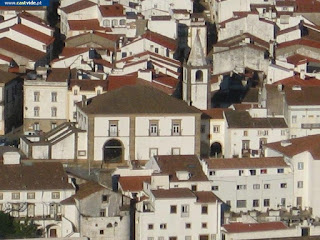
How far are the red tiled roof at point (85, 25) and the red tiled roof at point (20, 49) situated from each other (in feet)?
12.9

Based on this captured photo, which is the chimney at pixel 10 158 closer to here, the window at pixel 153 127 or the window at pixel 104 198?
the window at pixel 104 198

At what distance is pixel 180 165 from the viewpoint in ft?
216

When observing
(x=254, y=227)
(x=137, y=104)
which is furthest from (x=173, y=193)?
(x=137, y=104)

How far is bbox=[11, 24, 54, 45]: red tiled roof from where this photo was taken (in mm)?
85062

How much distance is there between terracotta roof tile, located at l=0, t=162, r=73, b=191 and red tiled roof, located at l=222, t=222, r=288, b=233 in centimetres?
524

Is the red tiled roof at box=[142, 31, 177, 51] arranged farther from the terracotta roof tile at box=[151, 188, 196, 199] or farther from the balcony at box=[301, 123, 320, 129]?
the terracotta roof tile at box=[151, 188, 196, 199]

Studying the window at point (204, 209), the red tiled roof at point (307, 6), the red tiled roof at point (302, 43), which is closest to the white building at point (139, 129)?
the window at point (204, 209)

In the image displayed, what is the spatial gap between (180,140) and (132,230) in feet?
28.7

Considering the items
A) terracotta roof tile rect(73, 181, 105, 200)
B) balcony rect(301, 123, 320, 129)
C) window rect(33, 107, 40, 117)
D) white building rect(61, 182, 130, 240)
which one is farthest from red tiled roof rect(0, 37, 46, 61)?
white building rect(61, 182, 130, 240)

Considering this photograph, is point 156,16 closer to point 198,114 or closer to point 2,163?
point 198,114

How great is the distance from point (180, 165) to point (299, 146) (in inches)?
160

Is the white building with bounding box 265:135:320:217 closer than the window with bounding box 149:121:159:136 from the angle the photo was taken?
Yes

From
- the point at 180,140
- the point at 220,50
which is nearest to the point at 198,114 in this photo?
the point at 180,140

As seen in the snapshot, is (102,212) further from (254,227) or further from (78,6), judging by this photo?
(78,6)
